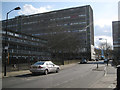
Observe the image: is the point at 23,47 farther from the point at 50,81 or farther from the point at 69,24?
the point at 69,24

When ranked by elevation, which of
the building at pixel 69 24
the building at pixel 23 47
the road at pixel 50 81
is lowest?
the road at pixel 50 81

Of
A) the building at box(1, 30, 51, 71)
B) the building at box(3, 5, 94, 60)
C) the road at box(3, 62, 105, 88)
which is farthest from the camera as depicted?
the building at box(3, 5, 94, 60)

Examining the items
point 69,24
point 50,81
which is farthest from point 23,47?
point 69,24

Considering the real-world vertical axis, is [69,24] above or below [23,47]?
above

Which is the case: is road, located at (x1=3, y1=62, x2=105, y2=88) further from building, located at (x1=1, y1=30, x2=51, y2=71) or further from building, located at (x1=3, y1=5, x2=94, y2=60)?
building, located at (x1=3, y1=5, x2=94, y2=60)

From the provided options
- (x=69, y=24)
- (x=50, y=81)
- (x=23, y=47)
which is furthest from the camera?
(x=69, y=24)

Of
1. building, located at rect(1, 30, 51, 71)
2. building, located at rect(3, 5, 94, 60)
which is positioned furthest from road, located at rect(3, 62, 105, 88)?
building, located at rect(3, 5, 94, 60)

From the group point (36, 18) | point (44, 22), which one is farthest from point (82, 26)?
point (36, 18)

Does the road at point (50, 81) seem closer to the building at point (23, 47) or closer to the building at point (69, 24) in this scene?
the building at point (23, 47)

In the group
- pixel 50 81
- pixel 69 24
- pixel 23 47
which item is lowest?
pixel 50 81

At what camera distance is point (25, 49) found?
48094 mm

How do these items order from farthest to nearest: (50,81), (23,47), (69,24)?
1. (69,24)
2. (23,47)
3. (50,81)

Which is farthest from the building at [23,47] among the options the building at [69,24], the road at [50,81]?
the building at [69,24]

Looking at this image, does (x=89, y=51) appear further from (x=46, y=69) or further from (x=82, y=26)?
(x=46, y=69)
